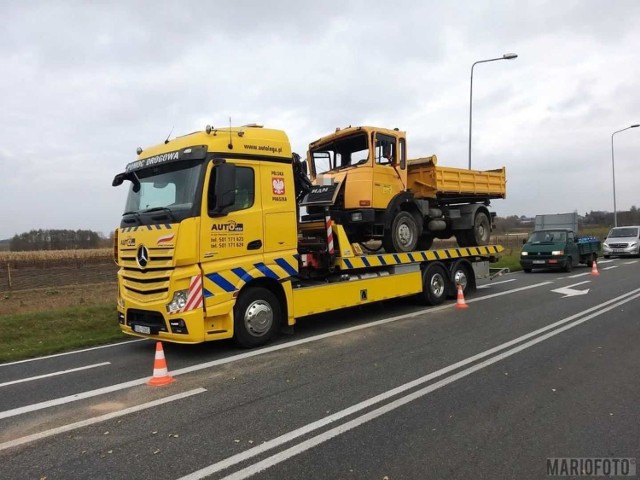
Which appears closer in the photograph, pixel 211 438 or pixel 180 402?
pixel 211 438

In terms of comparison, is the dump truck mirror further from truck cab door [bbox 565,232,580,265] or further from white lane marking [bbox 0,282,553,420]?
truck cab door [bbox 565,232,580,265]

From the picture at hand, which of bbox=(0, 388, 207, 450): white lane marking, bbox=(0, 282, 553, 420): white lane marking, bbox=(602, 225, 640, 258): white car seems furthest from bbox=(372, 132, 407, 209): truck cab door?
bbox=(602, 225, 640, 258): white car

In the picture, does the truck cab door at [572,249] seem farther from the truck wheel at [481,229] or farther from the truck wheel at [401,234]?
the truck wheel at [401,234]

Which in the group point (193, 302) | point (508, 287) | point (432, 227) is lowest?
point (508, 287)

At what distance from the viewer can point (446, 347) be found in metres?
6.93

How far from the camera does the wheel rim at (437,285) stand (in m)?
11.0

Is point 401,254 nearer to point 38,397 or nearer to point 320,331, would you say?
point 320,331

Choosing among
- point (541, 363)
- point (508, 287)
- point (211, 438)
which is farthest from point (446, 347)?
point (508, 287)

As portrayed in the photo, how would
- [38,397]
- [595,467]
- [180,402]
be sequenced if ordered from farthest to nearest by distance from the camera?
[38,397] → [180,402] → [595,467]

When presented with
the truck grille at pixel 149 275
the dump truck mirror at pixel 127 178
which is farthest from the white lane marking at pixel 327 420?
the dump truck mirror at pixel 127 178

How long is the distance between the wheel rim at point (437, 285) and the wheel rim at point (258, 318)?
4844mm

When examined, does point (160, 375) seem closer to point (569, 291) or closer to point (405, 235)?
point (405, 235)

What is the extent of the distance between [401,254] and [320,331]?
2653 mm

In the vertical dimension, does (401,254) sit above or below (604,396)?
above
